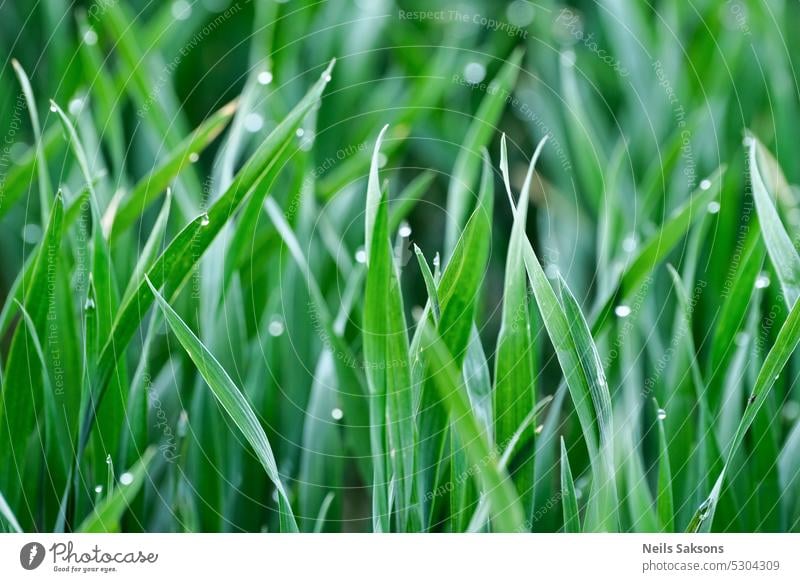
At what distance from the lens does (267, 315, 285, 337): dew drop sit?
0.44 m

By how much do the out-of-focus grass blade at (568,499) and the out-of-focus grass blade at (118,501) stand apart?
0.71ft

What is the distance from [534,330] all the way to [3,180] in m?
0.33

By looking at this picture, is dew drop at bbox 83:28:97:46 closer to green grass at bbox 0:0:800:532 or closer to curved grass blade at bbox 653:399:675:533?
green grass at bbox 0:0:800:532

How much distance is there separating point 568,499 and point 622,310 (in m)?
0.12

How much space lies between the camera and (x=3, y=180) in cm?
47

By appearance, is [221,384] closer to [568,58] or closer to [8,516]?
[8,516]

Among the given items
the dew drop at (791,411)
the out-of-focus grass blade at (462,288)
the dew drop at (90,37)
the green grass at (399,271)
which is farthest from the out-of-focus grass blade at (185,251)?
the dew drop at (791,411)

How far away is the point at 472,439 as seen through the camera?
343mm

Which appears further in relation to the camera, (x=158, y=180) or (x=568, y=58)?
(x=568, y=58)

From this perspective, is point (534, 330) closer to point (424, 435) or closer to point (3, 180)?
point (424, 435)

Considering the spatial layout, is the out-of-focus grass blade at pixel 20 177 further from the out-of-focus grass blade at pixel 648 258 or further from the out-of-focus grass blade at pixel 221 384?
the out-of-focus grass blade at pixel 648 258

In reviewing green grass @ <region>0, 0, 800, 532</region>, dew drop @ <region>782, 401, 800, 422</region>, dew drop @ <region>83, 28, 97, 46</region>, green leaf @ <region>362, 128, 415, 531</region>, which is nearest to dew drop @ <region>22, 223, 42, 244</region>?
green grass @ <region>0, 0, 800, 532</region>

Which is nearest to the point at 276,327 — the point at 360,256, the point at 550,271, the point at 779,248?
the point at 360,256
